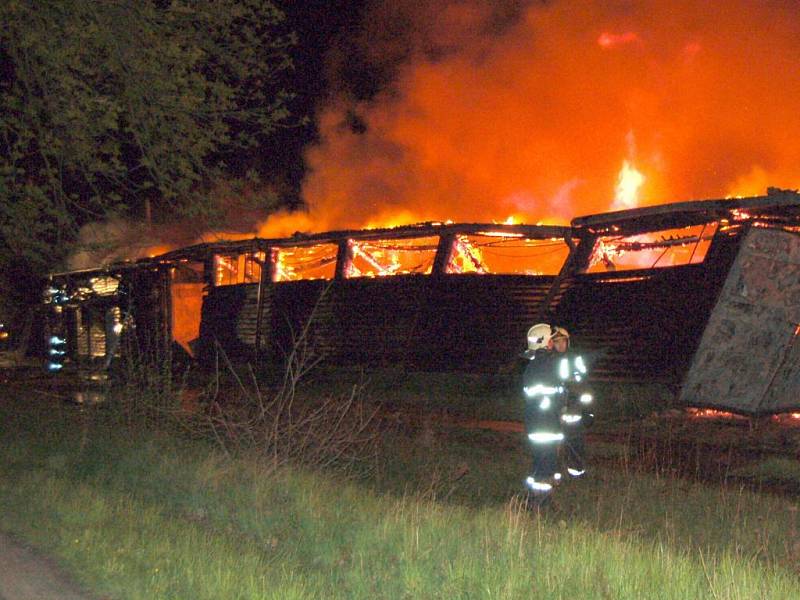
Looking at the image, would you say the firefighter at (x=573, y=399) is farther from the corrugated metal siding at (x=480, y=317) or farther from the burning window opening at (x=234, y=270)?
the burning window opening at (x=234, y=270)

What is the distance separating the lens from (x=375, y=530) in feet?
20.8

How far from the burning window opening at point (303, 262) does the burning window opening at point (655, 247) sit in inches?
299

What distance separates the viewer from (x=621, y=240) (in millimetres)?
16406

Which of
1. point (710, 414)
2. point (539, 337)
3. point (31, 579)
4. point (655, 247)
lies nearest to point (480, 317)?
point (655, 247)

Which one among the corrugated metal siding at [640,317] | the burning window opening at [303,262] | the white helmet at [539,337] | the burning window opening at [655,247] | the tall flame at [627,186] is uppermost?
the tall flame at [627,186]

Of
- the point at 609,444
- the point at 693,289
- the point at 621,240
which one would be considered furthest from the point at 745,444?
the point at 621,240

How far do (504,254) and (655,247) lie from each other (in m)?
5.09

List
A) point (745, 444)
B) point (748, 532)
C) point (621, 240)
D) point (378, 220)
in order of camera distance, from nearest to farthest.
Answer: point (748, 532)
point (745, 444)
point (621, 240)
point (378, 220)

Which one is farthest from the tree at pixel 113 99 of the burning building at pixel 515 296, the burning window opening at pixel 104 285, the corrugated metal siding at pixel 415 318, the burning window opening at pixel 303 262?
the burning window opening at pixel 104 285

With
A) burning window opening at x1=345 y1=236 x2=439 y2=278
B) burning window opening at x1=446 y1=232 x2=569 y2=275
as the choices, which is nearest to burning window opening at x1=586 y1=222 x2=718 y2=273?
burning window opening at x1=446 y1=232 x2=569 y2=275

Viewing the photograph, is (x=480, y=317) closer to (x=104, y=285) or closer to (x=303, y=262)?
(x=303, y=262)

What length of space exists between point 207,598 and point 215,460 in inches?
140

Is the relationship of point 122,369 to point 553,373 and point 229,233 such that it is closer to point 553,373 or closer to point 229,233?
point 229,233

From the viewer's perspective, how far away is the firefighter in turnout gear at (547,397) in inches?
287
